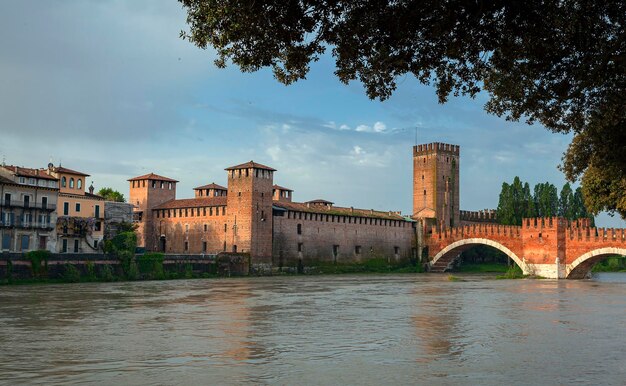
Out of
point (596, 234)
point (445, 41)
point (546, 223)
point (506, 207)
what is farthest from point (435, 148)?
point (445, 41)

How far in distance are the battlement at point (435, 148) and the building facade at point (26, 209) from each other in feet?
112

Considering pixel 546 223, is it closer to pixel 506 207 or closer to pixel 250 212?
pixel 506 207

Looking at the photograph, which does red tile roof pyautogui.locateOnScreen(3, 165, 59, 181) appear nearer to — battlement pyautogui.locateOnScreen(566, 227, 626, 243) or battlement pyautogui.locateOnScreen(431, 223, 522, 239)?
battlement pyautogui.locateOnScreen(431, 223, 522, 239)

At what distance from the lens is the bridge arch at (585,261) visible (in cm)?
4265

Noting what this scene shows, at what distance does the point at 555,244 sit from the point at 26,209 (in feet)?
105

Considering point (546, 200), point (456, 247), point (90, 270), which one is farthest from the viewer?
point (546, 200)

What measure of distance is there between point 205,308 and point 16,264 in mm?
15888

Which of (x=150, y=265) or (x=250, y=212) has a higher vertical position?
(x=250, y=212)

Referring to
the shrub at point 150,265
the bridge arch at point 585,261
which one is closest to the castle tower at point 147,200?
the shrub at point 150,265

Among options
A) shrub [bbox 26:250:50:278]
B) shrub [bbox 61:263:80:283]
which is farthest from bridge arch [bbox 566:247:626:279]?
shrub [bbox 26:250:50:278]

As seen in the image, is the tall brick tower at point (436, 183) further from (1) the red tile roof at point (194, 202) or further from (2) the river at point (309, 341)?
(2) the river at point (309, 341)

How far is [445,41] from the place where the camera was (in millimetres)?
8805

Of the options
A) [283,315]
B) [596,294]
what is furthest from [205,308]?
[596,294]

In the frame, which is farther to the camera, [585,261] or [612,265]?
[612,265]
